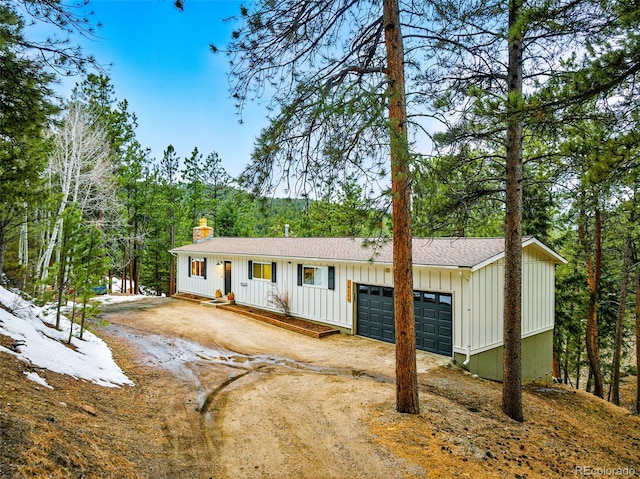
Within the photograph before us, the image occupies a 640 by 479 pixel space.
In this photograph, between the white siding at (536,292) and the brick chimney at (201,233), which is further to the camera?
the brick chimney at (201,233)

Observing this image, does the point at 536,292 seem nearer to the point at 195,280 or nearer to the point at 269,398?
the point at 269,398

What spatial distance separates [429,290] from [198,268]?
42.3 ft

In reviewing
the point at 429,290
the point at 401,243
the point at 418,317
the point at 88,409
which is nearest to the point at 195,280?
the point at 418,317

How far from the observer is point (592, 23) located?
4066 mm

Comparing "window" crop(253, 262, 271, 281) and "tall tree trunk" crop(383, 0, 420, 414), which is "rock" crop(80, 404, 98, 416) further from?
"window" crop(253, 262, 271, 281)

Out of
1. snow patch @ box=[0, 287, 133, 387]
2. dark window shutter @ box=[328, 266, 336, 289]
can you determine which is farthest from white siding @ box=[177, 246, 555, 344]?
snow patch @ box=[0, 287, 133, 387]

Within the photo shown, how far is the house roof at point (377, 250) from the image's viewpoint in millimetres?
9203

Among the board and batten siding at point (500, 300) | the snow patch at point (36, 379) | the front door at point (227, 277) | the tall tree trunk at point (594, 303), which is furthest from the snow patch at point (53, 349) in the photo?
the tall tree trunk at point (594, 303)

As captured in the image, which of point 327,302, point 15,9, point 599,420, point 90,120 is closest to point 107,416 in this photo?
point 15,9

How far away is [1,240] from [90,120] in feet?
33.1

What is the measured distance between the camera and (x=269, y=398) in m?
6.11

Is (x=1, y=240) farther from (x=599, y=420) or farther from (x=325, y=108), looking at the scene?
(x=599, y=420)

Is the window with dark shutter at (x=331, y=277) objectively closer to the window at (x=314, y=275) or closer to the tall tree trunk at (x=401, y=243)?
the window at (x=314, y=275)

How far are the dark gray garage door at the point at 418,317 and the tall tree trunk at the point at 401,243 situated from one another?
Result: 4368 millimetres
